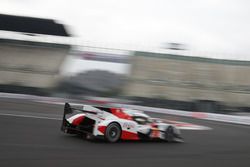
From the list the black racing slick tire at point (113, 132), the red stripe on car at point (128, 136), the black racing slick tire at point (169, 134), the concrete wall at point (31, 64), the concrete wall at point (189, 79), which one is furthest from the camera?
the concrete wall at point (31, 64)

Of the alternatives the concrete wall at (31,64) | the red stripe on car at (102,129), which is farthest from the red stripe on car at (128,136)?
the concrete wall at (31,64)

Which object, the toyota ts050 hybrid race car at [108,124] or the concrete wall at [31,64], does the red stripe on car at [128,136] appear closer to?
the toyota ts050 hybrid race car at [108,124]

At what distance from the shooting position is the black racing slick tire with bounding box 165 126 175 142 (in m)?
9.20

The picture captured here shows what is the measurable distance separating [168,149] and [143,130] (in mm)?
905

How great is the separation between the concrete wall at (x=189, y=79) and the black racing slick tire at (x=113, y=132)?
1725 centimetres

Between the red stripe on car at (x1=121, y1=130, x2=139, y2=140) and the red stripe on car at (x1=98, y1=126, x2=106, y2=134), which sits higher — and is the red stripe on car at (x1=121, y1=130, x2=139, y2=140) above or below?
below

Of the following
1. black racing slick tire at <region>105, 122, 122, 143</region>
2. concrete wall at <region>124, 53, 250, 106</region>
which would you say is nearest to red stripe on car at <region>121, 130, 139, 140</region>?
black racing slick tire at <region>105, 122, 122, 143</region>

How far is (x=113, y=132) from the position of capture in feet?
26.2

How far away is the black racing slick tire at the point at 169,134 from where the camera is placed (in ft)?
30.2

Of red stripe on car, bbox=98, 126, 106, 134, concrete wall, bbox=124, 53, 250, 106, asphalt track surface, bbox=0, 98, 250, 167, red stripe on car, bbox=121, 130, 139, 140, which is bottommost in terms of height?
asphalt track surface, bbox=0, 98, 250, 167

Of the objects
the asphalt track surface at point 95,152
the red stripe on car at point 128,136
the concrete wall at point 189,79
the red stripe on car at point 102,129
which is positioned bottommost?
the asphalt track surface at point 95,152

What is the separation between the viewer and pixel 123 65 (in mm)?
29234

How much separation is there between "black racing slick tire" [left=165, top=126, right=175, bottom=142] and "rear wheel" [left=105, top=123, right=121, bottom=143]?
1.63m

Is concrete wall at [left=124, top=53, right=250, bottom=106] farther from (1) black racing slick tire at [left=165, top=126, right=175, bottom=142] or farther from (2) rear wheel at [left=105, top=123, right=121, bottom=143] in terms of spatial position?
(2) rear wheel at [left=105, top=123, right=121, bottom=143]
